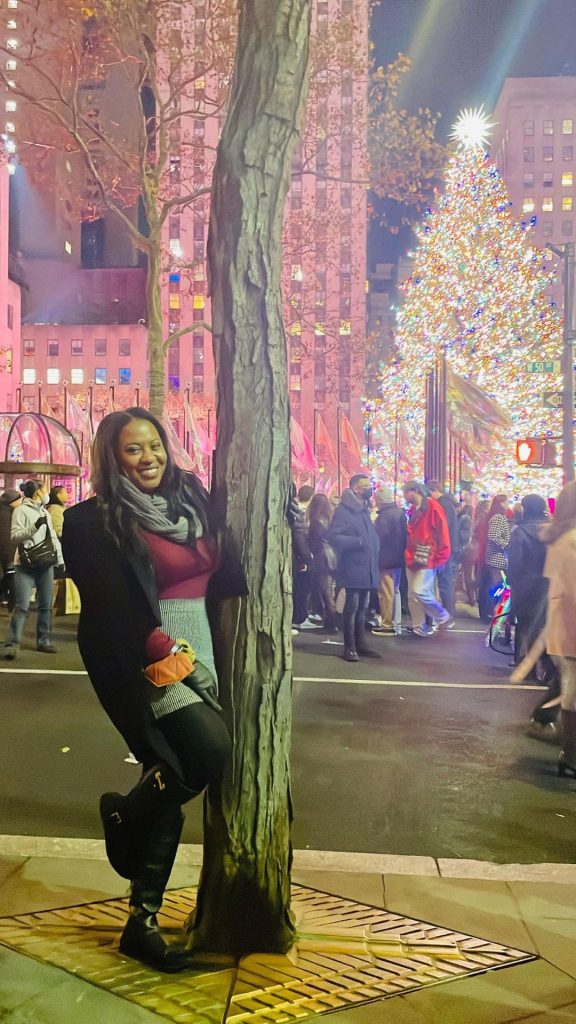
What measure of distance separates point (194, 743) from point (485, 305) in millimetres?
34195

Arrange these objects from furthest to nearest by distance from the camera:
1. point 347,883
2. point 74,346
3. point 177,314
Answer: point 177,314 → point 74,346 → point 347,883

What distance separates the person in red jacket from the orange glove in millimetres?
9783

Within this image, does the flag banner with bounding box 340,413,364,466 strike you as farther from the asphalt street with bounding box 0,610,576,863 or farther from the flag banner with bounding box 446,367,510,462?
the asphalt street with bounding box 0,610,576,863

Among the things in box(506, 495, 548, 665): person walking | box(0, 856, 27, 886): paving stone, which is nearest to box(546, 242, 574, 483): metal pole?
box(506, 495, 548, 665): person walking

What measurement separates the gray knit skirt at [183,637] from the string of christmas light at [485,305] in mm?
31875

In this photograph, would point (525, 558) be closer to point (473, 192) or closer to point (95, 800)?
point (95, 800)

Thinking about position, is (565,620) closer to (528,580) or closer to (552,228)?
(528,580)

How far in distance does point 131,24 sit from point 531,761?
17.1 meters

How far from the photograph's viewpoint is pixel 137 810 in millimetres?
3320

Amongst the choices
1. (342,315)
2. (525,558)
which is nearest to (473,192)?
(525,558)

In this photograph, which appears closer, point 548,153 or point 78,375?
point 78,375

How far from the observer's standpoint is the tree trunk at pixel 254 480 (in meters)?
3.55

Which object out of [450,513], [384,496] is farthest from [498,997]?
[450,513]

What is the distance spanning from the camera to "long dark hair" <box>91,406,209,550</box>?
323 cm
